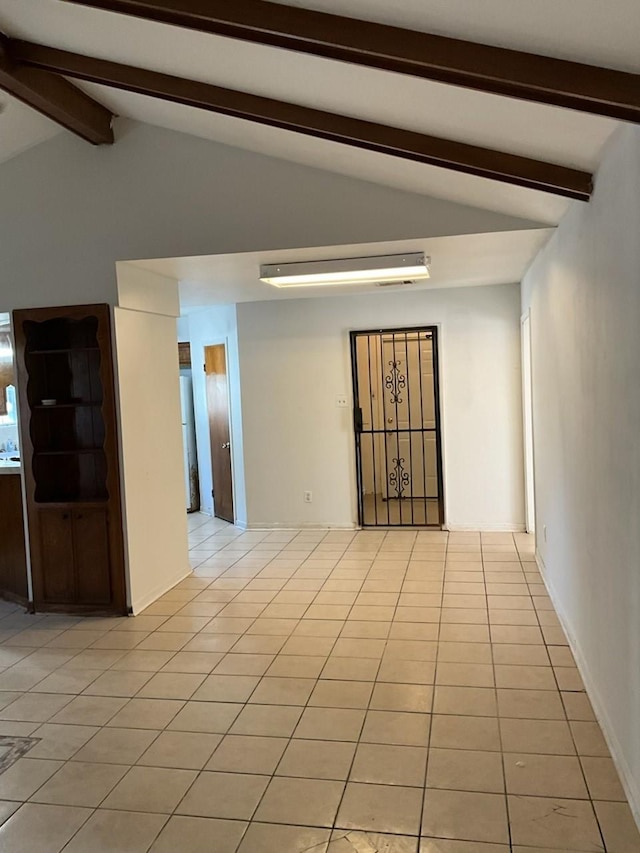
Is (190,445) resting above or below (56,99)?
below

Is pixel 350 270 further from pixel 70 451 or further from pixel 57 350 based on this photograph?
pixel 70 451

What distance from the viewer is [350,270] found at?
175 inches

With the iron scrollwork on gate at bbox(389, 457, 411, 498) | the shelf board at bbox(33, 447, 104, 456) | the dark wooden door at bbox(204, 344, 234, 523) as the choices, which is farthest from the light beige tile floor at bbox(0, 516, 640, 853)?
the iron scrollwork on gate at bbox(389, 457, 411, 498)

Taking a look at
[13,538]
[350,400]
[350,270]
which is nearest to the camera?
[350,270]

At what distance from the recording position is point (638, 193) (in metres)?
2.12

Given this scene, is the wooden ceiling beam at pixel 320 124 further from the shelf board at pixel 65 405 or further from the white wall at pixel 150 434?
the shelf board at pixel 65 405

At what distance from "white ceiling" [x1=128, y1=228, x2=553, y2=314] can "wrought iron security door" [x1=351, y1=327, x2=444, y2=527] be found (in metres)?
0.91

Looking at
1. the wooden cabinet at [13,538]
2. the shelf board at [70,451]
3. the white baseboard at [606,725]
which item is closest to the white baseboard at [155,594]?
the wooden cabinet at [13,538]

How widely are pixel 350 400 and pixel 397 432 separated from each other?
0.58 meters

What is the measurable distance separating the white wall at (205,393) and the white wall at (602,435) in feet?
11.8

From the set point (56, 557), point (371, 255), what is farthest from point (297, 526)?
point (371, 255)

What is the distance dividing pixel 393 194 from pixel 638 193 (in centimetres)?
199

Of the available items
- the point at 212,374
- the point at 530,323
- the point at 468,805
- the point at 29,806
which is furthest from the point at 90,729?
the point at 212,374

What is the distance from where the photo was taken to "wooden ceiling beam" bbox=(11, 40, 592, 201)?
288 cm
